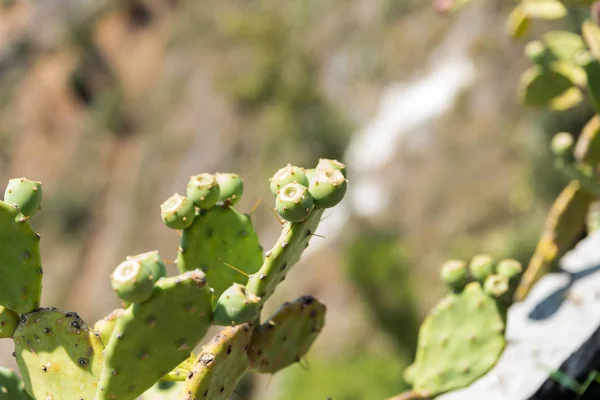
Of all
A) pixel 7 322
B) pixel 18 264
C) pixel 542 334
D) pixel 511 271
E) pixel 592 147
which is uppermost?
pixel 18 264

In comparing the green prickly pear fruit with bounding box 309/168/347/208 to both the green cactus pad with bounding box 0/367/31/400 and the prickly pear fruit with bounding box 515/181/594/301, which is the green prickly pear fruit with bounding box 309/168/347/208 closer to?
the green cactus pad with bounding box 0/367/31/400

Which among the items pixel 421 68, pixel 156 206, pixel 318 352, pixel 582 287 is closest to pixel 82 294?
pixel 156 206

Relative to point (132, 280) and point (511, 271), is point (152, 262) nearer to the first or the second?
point (132, 280)

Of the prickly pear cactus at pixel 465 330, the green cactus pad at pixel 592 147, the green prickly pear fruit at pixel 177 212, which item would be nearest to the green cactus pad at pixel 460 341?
the prickly pear cactus at pixel 465 330

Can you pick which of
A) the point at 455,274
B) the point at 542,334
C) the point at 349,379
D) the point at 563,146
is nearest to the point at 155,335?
the point at 455,274

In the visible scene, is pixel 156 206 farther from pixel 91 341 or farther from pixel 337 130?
pixel 91 341
